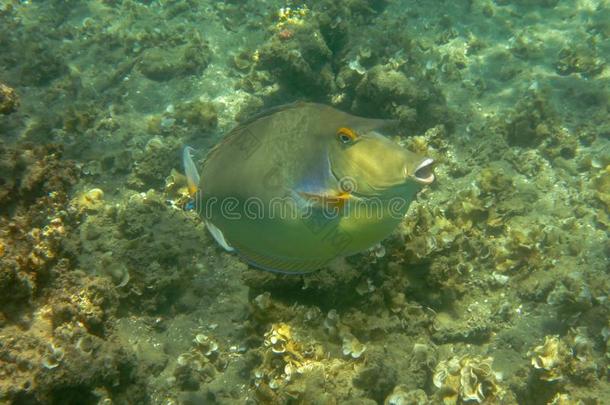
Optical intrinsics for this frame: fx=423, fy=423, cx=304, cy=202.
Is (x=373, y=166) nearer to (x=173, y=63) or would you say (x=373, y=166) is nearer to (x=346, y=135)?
(x=346, y=135)

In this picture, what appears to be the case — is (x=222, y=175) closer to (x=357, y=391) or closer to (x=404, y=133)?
(x=357, y=391)

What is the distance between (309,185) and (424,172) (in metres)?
0.48

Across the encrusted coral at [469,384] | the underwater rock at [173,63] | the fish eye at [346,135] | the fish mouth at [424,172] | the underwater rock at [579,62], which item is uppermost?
the fish eye at [346,135]

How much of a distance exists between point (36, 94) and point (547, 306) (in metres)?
10.1

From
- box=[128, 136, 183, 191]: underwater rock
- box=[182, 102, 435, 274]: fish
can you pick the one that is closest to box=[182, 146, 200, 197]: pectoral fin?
box=[182, 102, 435, 274]: fish

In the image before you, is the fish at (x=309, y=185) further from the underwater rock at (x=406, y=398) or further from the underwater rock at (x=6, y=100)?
the underwater rock at (x=6, y=100)

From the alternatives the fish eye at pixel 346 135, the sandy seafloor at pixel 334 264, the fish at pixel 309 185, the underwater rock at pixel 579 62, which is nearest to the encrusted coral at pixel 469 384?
the sandy seafloor at pixel 334 264

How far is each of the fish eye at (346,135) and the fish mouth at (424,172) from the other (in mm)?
289

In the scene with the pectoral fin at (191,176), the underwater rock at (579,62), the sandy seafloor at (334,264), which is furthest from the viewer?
the underwater rock at (579,62)

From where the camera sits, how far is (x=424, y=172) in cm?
176

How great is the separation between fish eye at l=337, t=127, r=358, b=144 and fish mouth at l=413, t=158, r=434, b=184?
0.29m

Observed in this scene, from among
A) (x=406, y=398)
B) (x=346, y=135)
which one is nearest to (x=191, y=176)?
(x=346, y=135)

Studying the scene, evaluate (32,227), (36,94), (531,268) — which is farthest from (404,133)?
(36,94)

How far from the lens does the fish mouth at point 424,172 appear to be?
171 cm
